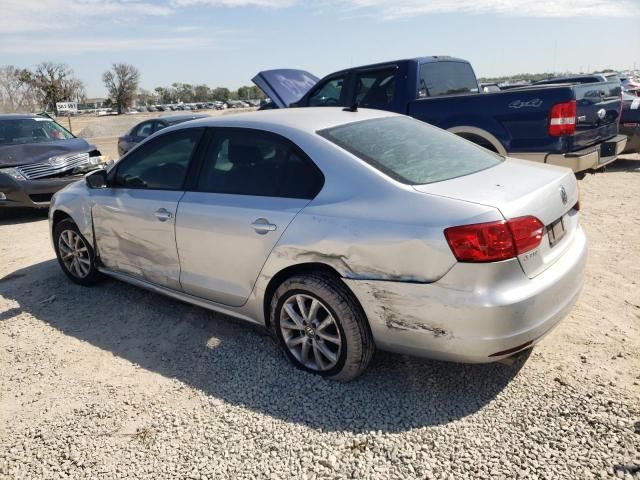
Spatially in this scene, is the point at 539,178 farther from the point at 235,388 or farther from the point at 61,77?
the point at 61,77

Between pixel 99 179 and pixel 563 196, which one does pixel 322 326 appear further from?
pixel 99 179

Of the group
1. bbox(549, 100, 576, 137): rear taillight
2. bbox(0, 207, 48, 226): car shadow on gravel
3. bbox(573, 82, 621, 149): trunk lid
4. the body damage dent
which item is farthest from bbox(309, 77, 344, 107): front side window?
the body damage dent

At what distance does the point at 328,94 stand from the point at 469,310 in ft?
19.6

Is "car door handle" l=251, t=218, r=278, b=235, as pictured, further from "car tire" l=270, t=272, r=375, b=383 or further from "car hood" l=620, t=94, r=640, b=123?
"car hood" l=620, t=94, r=640, b=123

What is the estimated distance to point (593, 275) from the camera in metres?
4.63

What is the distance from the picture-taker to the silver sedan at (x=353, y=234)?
104 inches

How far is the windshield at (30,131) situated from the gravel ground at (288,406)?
5810 millimetres

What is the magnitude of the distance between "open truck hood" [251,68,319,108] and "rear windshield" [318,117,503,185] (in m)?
4.92

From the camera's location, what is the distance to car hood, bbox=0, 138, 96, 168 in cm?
819

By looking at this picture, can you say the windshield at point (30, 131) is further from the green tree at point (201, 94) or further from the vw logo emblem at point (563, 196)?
the green tree at point (201, 94)

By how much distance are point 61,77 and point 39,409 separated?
6038cm

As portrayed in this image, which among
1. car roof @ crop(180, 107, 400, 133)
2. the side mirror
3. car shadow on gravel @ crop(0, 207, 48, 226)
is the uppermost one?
car roof @ crop(180, 107, 400, 133)

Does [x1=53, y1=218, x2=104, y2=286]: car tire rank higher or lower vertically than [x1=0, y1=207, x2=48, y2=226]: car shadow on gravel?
higher

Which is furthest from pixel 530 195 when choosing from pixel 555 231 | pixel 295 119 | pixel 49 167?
pixel 49 167
